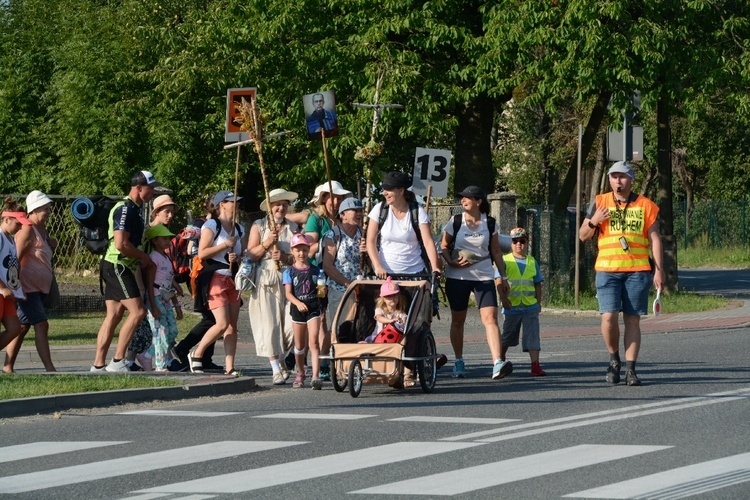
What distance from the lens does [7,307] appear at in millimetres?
12859

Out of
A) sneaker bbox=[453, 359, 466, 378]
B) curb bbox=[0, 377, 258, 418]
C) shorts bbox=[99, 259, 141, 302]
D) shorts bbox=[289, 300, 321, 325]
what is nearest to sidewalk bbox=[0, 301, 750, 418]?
curb bbox=[0, 377, 258, 418]

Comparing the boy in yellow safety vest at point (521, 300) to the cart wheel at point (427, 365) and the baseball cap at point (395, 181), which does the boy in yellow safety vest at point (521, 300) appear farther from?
the baseball cap at point (395, 181)

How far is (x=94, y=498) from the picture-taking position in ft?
23.3

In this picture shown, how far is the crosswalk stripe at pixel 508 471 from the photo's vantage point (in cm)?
714

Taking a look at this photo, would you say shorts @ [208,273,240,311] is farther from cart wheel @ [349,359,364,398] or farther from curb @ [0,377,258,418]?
cart wheel @ [349,359,364,398]

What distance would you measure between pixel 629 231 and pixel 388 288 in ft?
7.00

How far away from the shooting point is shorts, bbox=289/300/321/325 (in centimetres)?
1255

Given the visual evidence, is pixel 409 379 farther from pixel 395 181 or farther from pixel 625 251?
pixel 625 251

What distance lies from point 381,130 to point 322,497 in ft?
62.1

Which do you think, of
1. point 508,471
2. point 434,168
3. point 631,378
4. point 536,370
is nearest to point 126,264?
point 536,370

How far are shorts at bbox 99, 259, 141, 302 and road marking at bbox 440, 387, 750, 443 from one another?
15.8ft


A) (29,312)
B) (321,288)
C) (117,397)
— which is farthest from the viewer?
(29,312)

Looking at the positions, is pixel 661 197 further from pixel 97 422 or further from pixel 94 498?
pixel 94 498

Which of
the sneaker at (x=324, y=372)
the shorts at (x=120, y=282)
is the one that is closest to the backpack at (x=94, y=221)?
the shorts at (x=120, y=282)
